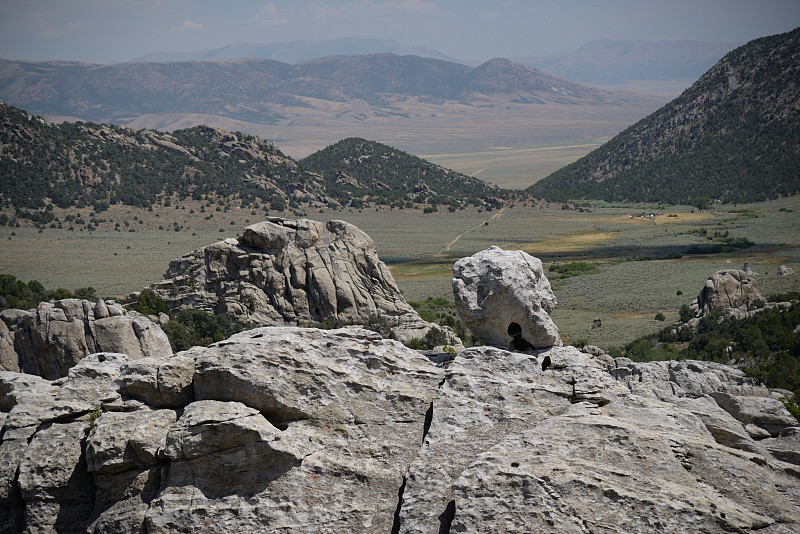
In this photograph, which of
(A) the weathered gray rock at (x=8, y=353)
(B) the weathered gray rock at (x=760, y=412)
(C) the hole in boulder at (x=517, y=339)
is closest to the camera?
(C) the hole in boulder at (x=517, y=339)

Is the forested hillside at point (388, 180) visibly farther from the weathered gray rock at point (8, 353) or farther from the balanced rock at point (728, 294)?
the weathered gray rock at point (8, 353)

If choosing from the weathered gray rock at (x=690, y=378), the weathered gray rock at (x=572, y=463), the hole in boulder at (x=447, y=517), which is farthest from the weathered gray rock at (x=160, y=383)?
the weathered gray rock at (x=690, y=378)

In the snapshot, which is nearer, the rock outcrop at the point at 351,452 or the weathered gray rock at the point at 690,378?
the rock outcrop at the point at 351,452

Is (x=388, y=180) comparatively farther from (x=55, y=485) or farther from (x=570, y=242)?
(x=55, y=485)

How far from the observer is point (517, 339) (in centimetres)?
1814

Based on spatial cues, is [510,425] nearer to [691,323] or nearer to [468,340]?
[468,340]

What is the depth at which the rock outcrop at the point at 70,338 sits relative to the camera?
2486 cm

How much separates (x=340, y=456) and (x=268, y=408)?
1688 millimetres

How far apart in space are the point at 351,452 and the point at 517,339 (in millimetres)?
6571

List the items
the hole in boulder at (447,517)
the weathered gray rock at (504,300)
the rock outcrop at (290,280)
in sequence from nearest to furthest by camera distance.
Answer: the hole in boulder at (447,517)
the weathered gray rock at (504,300)
the rock outcrop at (290,280)

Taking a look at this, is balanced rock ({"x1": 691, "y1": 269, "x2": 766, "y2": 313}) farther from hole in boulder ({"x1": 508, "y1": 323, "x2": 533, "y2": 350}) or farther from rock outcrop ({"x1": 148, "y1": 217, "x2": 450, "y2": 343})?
hole in boulder ({"x1": 508, "y1": 323, "x2": 533, "y2": 350})

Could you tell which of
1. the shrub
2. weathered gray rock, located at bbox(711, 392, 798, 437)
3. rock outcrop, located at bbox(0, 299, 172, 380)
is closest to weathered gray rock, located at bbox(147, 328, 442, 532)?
weathered gray rock, located at bbox(711, 392, 798, 437)

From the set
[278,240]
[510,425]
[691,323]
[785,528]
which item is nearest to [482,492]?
[510,425]

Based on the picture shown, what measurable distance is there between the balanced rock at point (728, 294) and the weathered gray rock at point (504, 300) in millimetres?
36769
